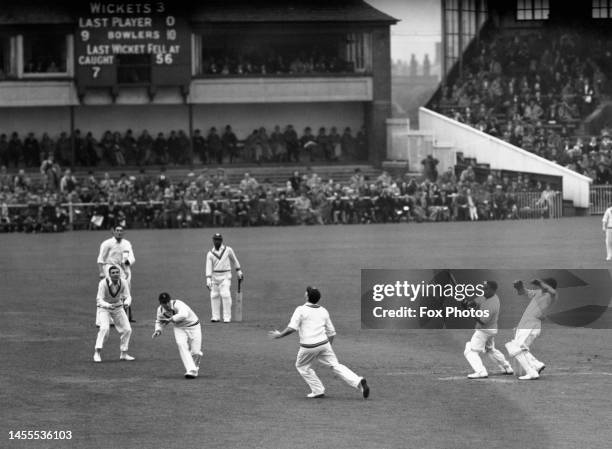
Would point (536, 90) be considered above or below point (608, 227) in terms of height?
above

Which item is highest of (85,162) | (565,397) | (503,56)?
(503,56)

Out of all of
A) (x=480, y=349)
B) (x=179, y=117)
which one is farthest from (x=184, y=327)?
(x=179, y=117)

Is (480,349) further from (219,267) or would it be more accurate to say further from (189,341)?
(219,267)

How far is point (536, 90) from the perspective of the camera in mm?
48969

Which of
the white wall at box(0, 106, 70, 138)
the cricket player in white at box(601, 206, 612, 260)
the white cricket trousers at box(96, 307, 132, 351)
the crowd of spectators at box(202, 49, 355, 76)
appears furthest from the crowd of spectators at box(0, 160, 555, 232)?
the white cricket trousers at box(96, 307, 132, 351)

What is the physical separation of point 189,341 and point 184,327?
0.72 m

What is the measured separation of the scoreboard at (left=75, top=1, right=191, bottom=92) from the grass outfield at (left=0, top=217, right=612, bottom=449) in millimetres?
14599

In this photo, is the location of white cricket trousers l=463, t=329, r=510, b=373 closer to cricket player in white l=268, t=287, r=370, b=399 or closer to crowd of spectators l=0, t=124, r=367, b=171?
cricket player in white l=268, t=287, r=370, b=399

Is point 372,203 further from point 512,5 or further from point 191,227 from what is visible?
point 512,5

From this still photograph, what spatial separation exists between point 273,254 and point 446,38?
705 inches

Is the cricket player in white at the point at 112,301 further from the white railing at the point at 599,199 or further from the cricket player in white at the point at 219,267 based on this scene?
the white railing at the point at 599,199

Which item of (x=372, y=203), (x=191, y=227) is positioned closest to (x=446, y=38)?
(x=372, y=203)

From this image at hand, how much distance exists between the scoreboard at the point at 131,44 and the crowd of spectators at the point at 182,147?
2.04m

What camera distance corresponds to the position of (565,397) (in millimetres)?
17906
